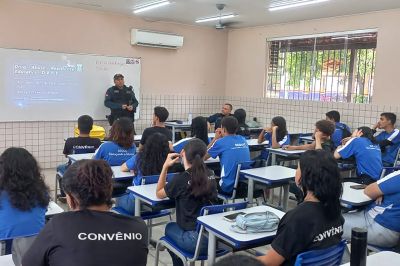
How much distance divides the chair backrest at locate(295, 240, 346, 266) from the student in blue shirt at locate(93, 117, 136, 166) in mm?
2468

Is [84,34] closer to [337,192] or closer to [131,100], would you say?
[131,100]

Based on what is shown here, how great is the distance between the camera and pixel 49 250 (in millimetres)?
1385

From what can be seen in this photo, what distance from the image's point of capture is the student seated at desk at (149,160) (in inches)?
134

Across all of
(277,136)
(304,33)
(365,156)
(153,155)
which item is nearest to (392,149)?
(277,136)

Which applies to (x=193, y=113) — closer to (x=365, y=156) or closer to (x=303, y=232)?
(x=365, y=156)

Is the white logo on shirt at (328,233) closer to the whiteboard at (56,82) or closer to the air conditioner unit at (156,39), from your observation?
the whiteboard at (56,82)

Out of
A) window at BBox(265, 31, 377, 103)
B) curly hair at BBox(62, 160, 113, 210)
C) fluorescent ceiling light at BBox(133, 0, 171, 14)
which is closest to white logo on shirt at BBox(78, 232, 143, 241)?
curly hair at BBox(62, 160, 113, 210)

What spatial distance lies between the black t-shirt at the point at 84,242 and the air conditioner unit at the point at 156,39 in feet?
20.1

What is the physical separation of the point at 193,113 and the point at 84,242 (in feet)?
23.2

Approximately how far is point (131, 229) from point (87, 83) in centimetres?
576

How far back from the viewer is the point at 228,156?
407 centimetres

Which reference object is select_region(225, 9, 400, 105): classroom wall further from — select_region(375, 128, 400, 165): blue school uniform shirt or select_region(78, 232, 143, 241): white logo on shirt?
select_region(78, 232, 143, 241): white logo on shirt

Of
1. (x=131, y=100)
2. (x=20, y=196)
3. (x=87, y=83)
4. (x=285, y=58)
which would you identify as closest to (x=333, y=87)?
(x=285, y=58)

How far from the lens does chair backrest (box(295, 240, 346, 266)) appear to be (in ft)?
5.89
